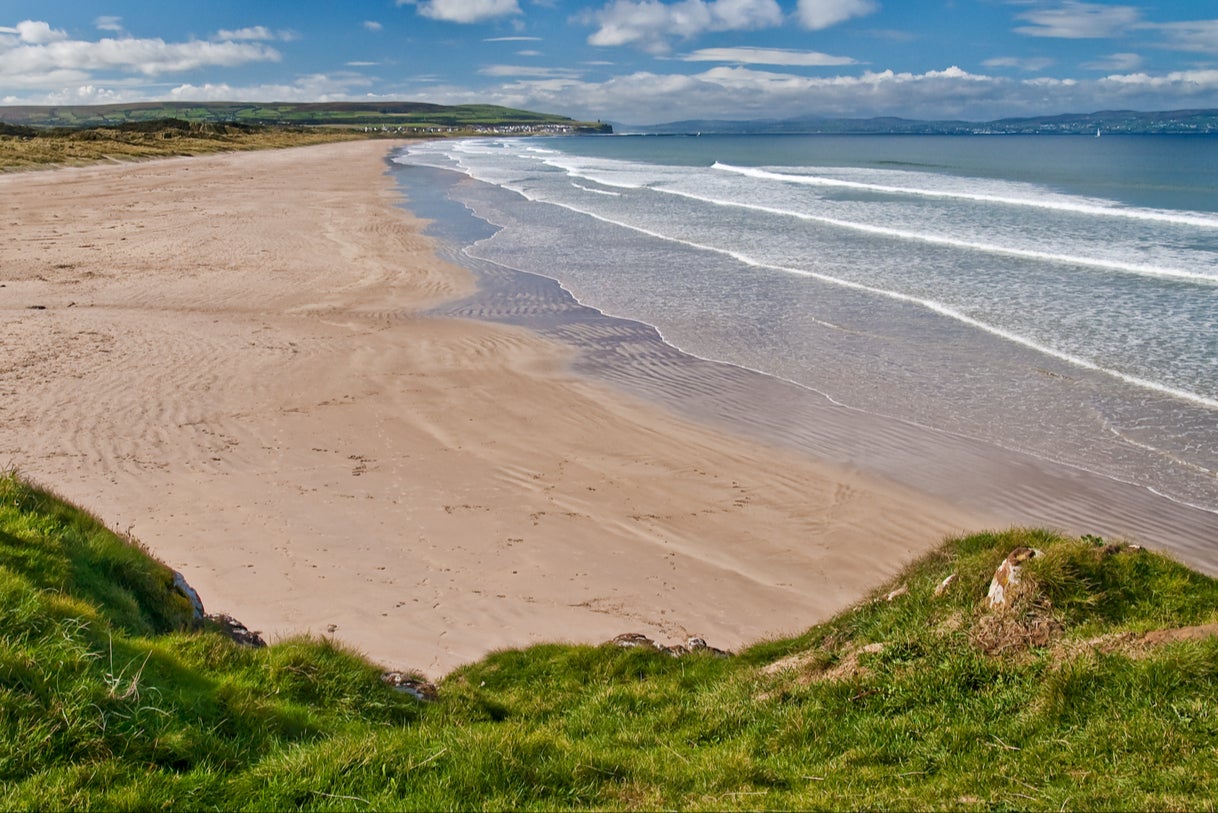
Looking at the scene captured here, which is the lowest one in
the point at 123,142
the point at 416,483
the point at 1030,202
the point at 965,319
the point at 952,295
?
the point at 416,483

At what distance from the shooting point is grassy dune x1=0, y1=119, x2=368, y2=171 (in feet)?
176

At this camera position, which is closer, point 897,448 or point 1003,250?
point 897,448

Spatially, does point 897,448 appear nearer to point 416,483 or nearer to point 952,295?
point 416,483

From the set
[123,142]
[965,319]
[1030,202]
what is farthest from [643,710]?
[123,142]

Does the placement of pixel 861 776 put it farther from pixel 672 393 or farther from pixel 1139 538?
pixel 672 393

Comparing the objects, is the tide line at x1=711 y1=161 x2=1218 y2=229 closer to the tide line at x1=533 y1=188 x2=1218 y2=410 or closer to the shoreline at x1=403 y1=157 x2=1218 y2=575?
the tide line at x1=533 y1=188 x2=1218 y2=410

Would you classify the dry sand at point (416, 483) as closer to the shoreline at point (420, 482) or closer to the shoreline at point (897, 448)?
the shoreline at point (420, 482)

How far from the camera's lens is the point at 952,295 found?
64.5 ft

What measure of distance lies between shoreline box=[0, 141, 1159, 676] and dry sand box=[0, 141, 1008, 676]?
0.11 feet

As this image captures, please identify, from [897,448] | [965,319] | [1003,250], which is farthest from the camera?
[1003,250]

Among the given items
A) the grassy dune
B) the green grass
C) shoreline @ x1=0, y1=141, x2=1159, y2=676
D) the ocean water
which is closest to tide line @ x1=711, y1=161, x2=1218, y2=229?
the ocean water

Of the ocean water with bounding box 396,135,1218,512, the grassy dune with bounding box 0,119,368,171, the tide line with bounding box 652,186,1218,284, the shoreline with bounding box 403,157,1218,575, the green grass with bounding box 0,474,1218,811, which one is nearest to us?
the green grass with bounding box 0,474,1218,811

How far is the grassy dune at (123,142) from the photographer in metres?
53.5

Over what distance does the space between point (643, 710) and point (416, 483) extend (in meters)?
5.17
